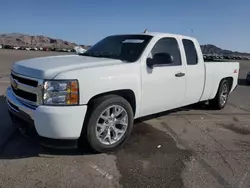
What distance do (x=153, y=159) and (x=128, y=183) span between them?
80cm

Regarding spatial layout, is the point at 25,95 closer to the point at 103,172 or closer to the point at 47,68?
the point at 47,68

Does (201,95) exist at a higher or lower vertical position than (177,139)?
higher

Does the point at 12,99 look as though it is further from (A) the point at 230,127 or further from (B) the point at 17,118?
(A) the point at 230,127

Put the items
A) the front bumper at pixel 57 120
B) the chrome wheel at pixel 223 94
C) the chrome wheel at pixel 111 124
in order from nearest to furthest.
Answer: the front bumper at pixel 57 120, the chrome wheel at pixel 111 124, the chrome wheel at pixel 223 94

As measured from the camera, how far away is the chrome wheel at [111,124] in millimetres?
3934

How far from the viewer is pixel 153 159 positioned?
153 inches

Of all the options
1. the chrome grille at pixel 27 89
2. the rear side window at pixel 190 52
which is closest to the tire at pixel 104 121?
the chrome grille at pixel 27 89

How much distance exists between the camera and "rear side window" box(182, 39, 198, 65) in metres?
5.41

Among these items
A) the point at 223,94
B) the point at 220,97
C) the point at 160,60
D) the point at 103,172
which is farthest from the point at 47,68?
the point at 223,94

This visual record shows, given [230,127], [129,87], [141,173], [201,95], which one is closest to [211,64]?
[201,95]

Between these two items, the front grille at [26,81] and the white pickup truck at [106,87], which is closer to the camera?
the white pickup truck at [106,87]

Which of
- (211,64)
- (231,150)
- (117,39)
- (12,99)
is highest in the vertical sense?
(117,39)

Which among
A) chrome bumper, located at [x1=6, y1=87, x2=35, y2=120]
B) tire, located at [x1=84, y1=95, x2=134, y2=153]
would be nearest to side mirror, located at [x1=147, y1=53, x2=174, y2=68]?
tire, located at [x1=84, y1=95, x2=134, y2=153]

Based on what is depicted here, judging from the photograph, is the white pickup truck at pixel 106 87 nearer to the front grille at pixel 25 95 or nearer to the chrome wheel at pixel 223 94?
the front grille at pixel 25 95
